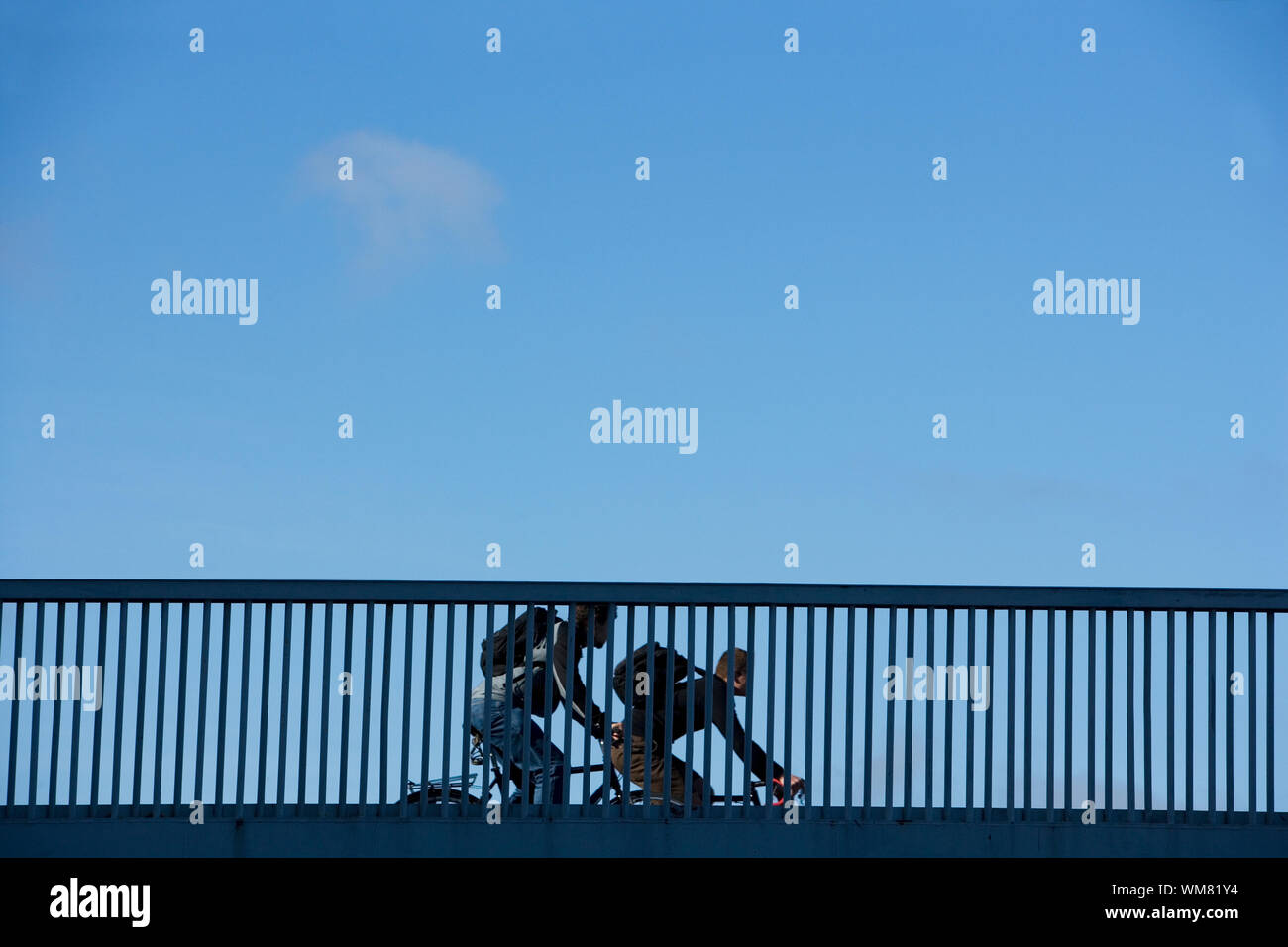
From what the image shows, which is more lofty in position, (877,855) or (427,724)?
(427,724)

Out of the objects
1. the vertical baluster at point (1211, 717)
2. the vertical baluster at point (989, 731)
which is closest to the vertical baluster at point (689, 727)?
the vertical baluster at point (989, 731)

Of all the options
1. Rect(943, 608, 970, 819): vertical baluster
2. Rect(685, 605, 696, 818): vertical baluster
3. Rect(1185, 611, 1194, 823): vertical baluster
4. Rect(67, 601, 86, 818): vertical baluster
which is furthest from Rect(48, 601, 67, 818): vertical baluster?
Rect(1185, 611, 1194, 823): vertical baluster

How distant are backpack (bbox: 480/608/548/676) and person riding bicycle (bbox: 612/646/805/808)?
414mm

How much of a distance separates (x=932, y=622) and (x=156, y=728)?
309 centimetres

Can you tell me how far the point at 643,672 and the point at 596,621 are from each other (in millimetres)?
303

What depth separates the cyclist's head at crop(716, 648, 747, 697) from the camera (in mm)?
5914

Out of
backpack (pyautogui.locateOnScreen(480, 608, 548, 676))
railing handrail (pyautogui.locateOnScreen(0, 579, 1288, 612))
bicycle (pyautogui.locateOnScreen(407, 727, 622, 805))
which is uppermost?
railing handrail (pyautogui.locateOnScreen(0, 579, 1288, 612))

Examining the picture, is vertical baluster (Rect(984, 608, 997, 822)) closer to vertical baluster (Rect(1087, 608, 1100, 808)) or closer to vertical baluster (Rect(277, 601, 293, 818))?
vertical baluster (Rect(1087, 608, 1100, 808))
